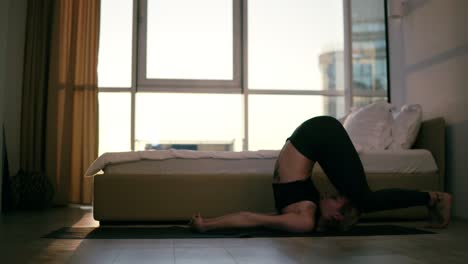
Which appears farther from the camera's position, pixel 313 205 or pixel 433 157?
pixel 433 157

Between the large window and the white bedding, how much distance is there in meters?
1.92

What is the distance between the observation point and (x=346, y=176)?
2.49m

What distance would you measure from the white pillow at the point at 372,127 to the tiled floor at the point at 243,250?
106cm

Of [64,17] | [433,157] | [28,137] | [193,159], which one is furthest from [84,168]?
[433,157]

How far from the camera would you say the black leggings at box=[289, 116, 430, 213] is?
2.49m

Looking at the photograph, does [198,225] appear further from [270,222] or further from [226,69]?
[226,69]

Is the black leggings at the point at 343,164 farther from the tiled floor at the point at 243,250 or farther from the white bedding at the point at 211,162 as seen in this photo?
the white bedding at the point at 211,162

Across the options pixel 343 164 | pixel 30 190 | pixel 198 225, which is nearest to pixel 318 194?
pixel 343 164

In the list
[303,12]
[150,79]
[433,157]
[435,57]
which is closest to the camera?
→ [433,157]

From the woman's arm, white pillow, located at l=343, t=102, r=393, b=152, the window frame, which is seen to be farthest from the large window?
the woman's arm

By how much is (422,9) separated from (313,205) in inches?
95.3

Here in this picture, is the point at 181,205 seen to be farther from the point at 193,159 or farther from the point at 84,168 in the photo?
the point at 84,168

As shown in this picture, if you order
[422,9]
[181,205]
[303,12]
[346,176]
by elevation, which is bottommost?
[181,205]

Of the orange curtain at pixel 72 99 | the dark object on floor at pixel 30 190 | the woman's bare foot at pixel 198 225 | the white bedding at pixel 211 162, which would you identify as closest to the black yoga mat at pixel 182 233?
the woman's bare foot at pixel 198 225
